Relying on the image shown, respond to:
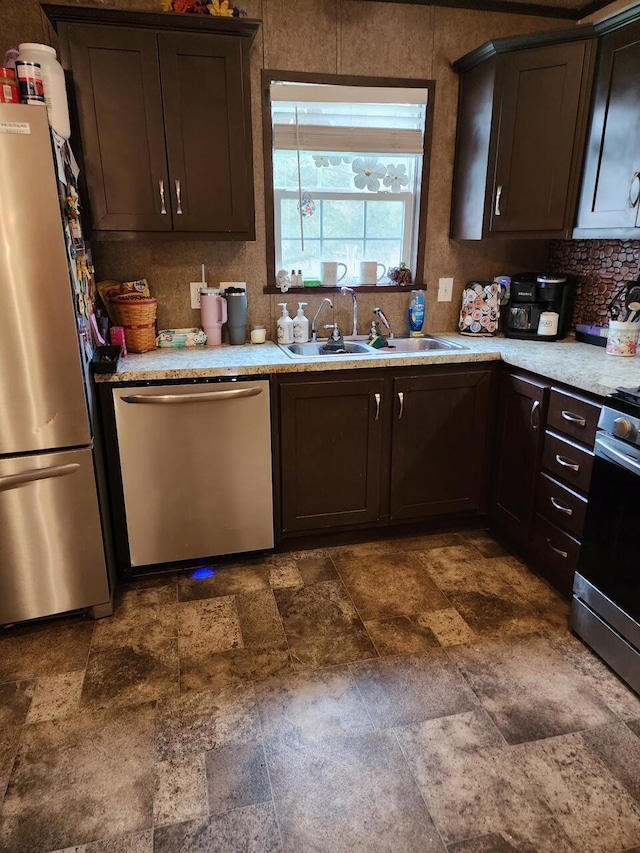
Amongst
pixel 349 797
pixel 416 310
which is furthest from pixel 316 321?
pixel 349 797

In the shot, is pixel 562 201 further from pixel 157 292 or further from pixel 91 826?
pixel 91 826

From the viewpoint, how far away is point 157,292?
279 cm

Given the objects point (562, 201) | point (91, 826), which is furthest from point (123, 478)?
point (562, 201)

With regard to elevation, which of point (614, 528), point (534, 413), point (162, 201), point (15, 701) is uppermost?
point (162, 201)

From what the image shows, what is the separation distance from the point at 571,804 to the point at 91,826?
1240 mm

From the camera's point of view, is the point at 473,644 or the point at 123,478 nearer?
the point at 473,644

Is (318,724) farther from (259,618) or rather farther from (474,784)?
(259,618)

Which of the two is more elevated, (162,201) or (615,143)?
(615,143)

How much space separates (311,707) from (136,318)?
1751mm

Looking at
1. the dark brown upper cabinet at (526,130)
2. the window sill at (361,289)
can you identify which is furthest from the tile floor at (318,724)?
the dark brown upper cabinet at (526,130)

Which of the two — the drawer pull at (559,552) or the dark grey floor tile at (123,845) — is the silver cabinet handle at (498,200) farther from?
the dark grey floor tile at (123,845)

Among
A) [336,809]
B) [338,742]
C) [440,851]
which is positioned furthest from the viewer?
[338,742]

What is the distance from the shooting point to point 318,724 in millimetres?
1775

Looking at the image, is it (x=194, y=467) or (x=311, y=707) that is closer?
(x=311, y=707)
